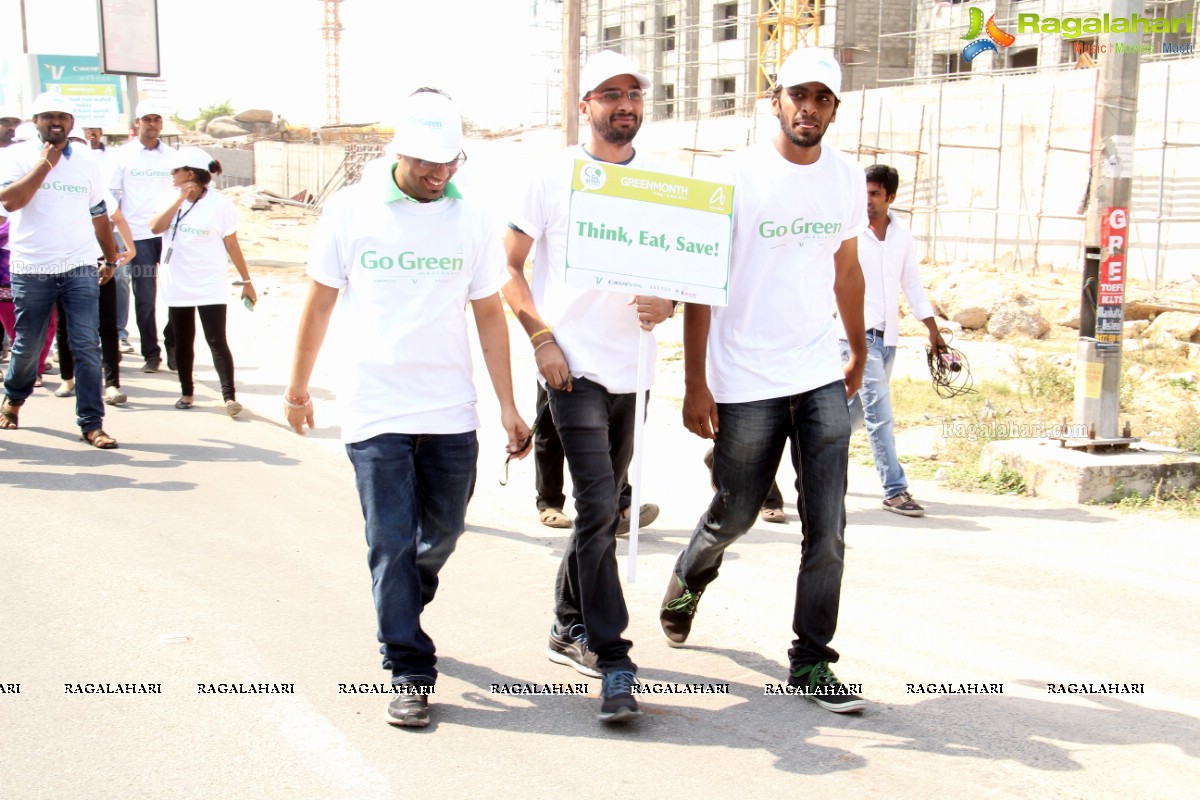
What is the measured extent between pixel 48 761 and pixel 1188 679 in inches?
157

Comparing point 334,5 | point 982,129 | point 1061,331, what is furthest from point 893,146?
point 334,5

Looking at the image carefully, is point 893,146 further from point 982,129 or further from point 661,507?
point 661,507

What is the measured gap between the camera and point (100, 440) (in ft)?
27.7

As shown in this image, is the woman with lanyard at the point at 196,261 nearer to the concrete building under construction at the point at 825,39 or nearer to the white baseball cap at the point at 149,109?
the white baseball cap at the point at 149,109

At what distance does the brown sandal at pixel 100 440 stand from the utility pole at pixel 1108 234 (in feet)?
21.3

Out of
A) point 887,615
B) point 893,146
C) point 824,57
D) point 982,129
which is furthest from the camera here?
point 893,146

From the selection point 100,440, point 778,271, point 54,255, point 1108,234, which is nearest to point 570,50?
point 54,255

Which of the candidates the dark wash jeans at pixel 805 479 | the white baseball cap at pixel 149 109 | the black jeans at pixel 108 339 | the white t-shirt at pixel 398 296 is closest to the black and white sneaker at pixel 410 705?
the white t-shirt at pixel 398 296

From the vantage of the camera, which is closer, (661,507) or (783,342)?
(783,342)

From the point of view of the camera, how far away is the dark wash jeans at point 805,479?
14.0ft

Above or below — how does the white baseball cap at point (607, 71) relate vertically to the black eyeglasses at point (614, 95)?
above

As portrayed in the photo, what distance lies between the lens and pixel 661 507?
7.38 metres

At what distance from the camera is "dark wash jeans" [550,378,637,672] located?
13.8ft

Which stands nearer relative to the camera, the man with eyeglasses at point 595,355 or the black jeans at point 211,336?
the man with eyeglasses at point 595,355
